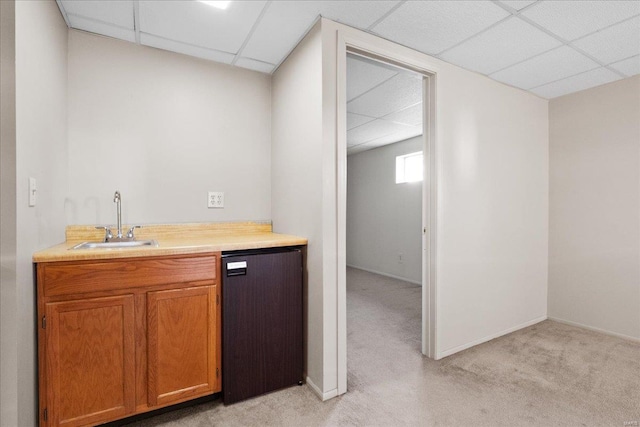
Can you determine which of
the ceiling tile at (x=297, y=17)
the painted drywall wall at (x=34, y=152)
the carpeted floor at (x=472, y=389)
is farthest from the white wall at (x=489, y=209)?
the painted drywall wall at (x=34, y=152)

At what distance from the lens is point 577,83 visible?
9.16 feet

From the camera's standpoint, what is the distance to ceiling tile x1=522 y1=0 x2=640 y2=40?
5.71ft

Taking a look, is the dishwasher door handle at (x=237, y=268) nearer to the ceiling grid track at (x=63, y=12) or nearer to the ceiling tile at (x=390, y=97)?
the ceiling grid track at (x=63, y=12)

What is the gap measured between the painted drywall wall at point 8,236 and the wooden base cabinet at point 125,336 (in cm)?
20

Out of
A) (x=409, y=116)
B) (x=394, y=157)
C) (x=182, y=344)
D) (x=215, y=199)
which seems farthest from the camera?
(x=394, y=157)

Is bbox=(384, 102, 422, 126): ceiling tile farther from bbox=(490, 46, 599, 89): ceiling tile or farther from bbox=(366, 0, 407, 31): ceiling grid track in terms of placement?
bbox=(366, 0, 407, 31): ceiling grid track

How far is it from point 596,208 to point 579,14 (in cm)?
185

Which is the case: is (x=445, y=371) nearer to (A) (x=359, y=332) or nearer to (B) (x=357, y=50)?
(A) (x=359, y=332)

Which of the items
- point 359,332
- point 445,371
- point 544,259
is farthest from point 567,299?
point 359,332

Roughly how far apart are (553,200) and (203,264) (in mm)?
3378

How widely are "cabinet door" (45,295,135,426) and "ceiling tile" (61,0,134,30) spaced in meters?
1.59

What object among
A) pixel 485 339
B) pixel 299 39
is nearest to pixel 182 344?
pixel 299 39

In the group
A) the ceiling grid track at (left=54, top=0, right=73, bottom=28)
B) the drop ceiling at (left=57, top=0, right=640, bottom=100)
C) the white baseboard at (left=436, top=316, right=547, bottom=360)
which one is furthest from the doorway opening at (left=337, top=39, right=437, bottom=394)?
the ceiling grid track at (left=54, top=0, right=73, bottom=28)

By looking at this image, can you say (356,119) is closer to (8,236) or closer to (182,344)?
(182,344)
